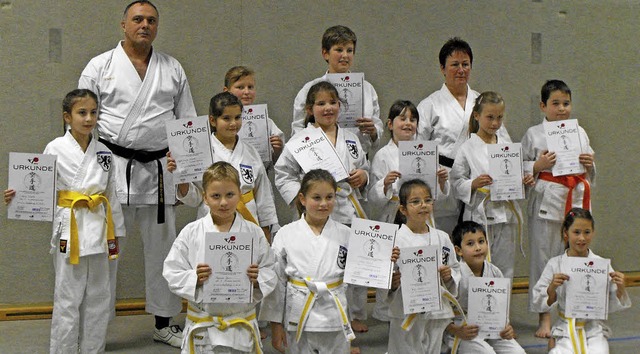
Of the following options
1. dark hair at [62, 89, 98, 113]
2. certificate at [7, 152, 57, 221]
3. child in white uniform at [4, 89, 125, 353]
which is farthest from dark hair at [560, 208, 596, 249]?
certificate at [7, 152, 57, 221]

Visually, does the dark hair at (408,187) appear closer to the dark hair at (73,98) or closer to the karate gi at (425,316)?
the karate gi at (425,316)

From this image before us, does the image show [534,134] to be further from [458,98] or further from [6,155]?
[6,155]

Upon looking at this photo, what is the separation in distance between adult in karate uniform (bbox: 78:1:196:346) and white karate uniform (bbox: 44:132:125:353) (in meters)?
0.33

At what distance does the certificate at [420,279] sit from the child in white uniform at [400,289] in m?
0.14

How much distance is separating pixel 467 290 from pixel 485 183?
764 mm

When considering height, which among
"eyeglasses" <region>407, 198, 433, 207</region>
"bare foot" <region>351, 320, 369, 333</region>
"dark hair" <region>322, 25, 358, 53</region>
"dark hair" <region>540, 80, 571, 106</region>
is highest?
"dark hair" <region>322, 25, 358, 53</region>

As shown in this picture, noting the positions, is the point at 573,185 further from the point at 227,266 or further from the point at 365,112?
the point at 227,266

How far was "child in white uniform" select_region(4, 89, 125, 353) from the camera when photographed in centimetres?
472

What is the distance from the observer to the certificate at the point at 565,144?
220 inches

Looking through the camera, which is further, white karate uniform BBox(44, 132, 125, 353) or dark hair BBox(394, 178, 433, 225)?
dark hair BBox(394, 178, 433, 225)

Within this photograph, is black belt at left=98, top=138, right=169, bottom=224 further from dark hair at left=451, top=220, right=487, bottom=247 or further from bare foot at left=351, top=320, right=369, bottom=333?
dark hair at left=451, top=220, right=487, bottom=247

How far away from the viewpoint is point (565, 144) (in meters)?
5.59

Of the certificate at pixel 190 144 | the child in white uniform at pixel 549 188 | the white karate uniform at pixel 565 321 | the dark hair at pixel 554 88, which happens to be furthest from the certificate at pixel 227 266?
the dark hair at pixel 554 88

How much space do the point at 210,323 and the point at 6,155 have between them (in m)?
3.04
